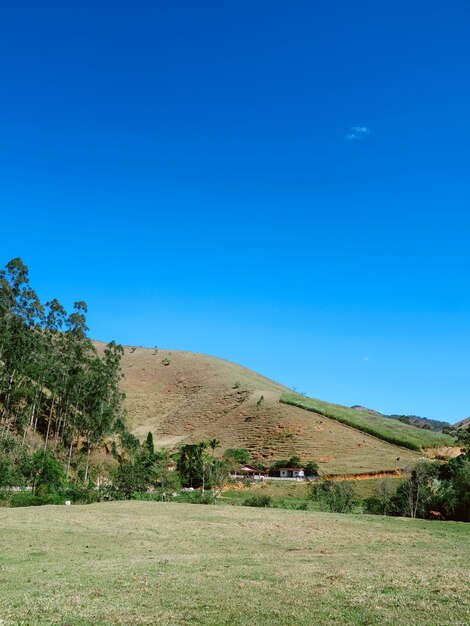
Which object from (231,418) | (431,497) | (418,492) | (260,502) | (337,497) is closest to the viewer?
(431,497)

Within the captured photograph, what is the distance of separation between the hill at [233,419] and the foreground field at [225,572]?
2512 inches

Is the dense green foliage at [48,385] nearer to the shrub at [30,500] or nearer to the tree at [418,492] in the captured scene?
the shrub at [30,500]

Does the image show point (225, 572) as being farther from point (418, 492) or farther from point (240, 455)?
point (240, 455)

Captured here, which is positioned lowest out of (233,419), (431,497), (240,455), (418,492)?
(431,497)

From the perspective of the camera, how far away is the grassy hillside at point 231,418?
106562mm

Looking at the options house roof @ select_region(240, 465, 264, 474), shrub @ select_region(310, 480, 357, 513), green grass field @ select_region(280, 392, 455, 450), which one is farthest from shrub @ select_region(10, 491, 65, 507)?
green grass field @ select_region(280, 392, 455, 450)

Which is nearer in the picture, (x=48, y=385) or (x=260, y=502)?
(x=260, y=502)

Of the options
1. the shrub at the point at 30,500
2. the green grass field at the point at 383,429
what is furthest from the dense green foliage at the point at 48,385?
the green grass field at the point at 383,429

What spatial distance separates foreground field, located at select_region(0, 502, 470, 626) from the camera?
1309cm

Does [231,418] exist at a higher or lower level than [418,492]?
higher

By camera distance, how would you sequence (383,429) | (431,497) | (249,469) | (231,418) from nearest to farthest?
(431,497) < (249,469) < (383,429) < (231,418)

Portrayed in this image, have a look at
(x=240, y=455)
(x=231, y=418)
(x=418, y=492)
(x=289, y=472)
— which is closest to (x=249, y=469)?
(x=240, y=455)

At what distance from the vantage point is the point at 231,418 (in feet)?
426

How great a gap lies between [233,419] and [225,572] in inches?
4375
